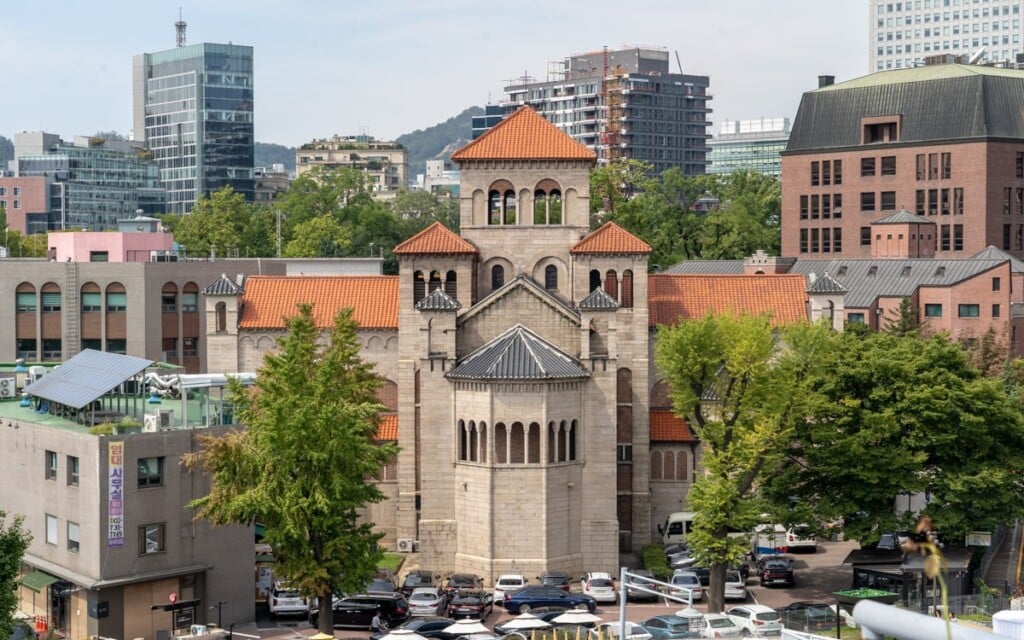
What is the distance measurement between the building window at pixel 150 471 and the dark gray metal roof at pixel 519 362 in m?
17.9

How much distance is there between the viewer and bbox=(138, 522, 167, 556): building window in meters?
66.9

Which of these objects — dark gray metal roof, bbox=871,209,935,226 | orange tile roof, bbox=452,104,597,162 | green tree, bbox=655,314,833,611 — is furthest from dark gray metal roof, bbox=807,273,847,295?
dark gray metal roof, bbox=871,209,935,226

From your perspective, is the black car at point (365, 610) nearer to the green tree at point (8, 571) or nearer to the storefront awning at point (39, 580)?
the storefront awning at point (39, 580)

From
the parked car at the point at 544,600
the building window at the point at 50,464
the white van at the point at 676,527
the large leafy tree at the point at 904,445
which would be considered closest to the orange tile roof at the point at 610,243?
the large leafy tree at the point at 904,445

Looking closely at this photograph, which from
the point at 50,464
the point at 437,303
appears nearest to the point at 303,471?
the point at 50,464

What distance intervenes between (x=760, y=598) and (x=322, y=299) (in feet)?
108

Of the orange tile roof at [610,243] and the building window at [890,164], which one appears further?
the building window at [890,164]

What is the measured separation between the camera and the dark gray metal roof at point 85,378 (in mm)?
70812

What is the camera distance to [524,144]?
87.2 metres

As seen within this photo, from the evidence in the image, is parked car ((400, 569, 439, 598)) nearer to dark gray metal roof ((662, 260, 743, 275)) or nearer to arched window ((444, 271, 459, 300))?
arched window ((444, 271, 459, 300))

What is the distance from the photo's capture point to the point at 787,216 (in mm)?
159375

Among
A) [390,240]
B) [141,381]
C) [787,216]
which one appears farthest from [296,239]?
[141,381]

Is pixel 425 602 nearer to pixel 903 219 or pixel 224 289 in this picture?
pixel 224 289

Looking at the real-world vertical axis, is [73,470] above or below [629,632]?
above
